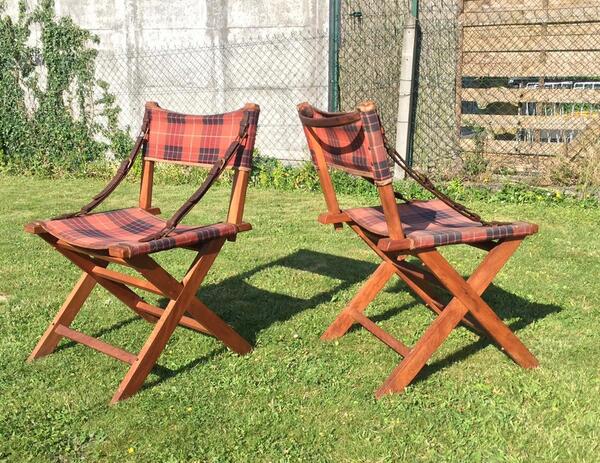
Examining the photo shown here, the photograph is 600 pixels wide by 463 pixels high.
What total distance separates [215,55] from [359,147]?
19.8 ft

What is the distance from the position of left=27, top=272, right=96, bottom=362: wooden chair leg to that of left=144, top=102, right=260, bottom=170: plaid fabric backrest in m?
0.79

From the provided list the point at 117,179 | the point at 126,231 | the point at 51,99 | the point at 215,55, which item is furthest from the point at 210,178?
the point at 51,99

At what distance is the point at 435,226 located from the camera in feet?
10.7

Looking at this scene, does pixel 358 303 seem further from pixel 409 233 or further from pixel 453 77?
pixel 453 77

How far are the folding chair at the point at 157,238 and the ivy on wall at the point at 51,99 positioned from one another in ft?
18.7

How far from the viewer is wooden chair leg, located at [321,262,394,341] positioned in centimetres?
364

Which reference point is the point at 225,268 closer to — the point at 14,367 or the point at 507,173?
the point at 14,367

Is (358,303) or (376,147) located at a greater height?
(376,147)

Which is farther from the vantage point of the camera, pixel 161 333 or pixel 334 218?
pixel 334 218

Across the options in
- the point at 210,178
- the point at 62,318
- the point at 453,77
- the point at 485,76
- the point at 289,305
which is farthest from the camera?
the point at 453,77

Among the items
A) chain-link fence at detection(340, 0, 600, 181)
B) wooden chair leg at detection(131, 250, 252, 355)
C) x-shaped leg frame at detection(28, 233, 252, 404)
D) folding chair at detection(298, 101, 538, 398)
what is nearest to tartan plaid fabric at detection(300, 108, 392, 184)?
folding chair at detection(298, 101, 538, 398)

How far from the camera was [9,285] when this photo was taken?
14.8 ft

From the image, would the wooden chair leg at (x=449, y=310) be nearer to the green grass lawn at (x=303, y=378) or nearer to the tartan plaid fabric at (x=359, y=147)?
the green grass lawn at (x=303, y=378)

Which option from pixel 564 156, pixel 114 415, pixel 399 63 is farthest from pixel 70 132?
pixel 114 415
